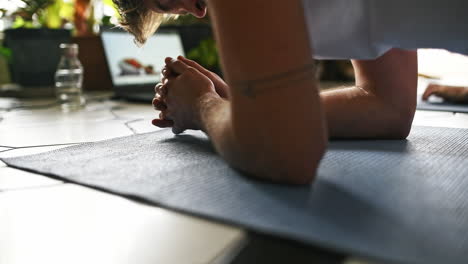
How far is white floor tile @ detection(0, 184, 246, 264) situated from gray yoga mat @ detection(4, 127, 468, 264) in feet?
0.07

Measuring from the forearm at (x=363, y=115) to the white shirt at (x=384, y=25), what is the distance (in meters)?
0.20

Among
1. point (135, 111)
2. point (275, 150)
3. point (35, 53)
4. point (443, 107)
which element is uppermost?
point (35, 53)

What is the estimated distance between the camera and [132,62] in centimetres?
196

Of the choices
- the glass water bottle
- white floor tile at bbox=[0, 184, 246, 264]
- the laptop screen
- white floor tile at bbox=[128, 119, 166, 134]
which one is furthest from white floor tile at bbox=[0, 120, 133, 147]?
the laptop screen

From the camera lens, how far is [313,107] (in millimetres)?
574

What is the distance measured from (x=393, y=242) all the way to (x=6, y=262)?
36 cm

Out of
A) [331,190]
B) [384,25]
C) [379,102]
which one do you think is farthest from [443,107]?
[331,190]

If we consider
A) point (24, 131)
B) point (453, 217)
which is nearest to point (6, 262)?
point (453, 217)

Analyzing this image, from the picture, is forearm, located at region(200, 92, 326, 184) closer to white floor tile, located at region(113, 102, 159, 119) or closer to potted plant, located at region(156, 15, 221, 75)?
white floor tile, located at region(113, 102, 159, 119)

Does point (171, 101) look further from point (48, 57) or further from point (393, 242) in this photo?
point (48, 57)

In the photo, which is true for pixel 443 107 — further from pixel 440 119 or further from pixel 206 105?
pixel 206 105

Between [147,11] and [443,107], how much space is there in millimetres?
1061

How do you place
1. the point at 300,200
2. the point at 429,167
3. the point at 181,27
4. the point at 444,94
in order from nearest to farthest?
the point at 300,200 < the point at 429,167 < the point at 444,94 < the point at 181,27

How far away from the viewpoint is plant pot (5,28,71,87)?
2016 millimetres
